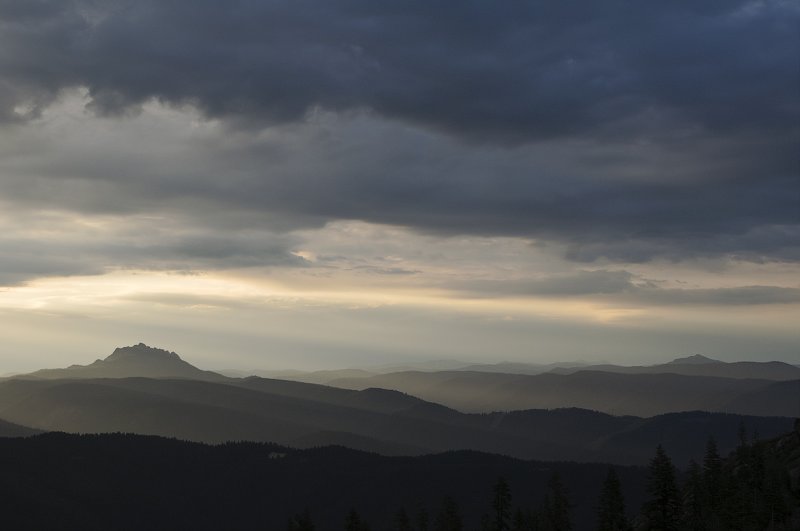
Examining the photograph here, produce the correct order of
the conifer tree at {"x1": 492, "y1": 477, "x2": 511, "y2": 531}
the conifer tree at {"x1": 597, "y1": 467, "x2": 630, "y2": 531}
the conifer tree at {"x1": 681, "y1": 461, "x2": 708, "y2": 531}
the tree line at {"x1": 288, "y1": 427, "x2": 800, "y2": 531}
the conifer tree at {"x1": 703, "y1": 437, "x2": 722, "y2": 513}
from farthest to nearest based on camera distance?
the conifer tree at {"x1": 703, "y1": 437, "x2": 722, "y2": 513} → the conifer tree at {"x1": 597, "y1": 467, "x2": 630, "y2": 531} → the conifer tree at {"x1": 492, "y1": 477, "x2": 511, "y2": 531} → the conifer tree at {"x1": 681, "y1": 461, "x2": 708, "y2": 531} → the tree line at {"x1": 288, "y1": 427, "x2": 800, "y2": 531}

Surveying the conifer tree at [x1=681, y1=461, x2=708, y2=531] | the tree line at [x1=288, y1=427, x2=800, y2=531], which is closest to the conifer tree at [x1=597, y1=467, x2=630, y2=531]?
the tree line at [x1=288, y1=427, x2=800, y2=531]

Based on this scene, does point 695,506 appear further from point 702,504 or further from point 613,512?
point 613,512

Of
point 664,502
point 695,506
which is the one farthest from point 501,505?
point 664,502

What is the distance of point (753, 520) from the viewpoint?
14625cm

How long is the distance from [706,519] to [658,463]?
181ft

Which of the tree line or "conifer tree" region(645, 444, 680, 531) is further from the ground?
"conifer tree" region(645, 444, 680, 531)

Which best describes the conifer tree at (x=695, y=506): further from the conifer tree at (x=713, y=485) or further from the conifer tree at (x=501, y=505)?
the conifer tree at (x=501, y=505)

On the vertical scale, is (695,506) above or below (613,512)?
above

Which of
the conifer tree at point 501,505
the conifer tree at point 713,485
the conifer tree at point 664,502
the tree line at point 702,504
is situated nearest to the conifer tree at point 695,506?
the tree line at point 702,504

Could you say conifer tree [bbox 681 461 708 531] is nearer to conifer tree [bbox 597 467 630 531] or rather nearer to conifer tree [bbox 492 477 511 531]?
conifer tree [bbox 597 467 630 531]

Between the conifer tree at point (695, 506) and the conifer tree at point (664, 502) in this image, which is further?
the conifer tree at point (695, 506)

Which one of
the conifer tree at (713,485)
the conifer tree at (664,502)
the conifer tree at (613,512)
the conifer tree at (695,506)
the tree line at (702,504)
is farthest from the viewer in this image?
the conifer tree at (713,485)

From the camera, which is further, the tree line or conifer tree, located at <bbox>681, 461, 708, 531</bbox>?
conifer tree, located at <bbox>681, 461, 708, 531</bbox>

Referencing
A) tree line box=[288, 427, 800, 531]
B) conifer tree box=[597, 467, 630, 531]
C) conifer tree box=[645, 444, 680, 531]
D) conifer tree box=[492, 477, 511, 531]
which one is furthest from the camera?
conifer tree box=[597, 467, 630, 531]
